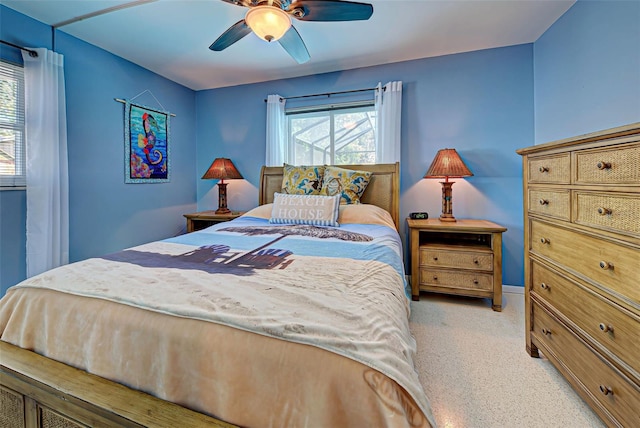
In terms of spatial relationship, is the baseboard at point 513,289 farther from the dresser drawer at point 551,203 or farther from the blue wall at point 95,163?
the blue wall at point 95,163

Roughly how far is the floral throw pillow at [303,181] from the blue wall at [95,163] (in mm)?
1682

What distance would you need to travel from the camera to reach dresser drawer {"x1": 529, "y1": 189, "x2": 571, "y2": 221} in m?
1.31

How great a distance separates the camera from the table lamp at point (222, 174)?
3324 mm

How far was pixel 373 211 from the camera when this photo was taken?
244 cm

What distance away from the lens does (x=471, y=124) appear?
110 inches

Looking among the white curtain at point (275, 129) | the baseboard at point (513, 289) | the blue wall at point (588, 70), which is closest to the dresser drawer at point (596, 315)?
the blue wall at point (588, 70)

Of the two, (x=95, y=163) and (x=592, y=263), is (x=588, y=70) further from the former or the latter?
(x=95, y=163)

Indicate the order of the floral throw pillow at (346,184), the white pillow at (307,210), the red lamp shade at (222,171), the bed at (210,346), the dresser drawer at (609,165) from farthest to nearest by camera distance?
the red lamp shade at (222,171), the floral throw pillow at (346,184), the white pillow at (307,210), the dresser drawer at (609,165), the bed at (210,346)

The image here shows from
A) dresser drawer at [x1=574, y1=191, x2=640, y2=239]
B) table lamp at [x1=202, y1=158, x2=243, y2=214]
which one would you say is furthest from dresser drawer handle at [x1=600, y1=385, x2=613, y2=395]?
table lamp at [x1=202, y1=158, x2=243, y2=214]

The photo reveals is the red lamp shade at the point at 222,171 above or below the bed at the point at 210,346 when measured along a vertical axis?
above

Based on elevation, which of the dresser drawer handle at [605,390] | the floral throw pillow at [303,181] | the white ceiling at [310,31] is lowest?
the dresser drawer handle at [605,390]

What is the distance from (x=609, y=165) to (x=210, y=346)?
1533mm

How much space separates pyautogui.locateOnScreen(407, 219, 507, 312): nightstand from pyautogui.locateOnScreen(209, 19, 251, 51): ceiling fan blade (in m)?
1.96

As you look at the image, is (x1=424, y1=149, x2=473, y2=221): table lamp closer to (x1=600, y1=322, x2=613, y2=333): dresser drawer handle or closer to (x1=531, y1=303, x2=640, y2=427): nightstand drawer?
(x1=531, y1=303, x2=640, y2=427): nightstand drawer
